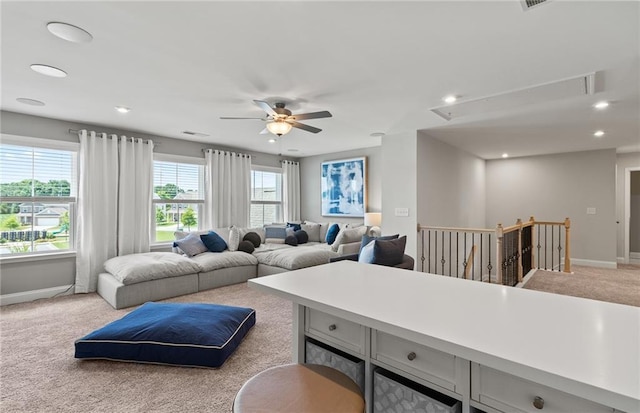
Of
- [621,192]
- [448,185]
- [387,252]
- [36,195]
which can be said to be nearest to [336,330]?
[387,252]

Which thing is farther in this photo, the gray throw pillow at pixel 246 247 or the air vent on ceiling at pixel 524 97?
the gray throw pillow at pixel 246 247

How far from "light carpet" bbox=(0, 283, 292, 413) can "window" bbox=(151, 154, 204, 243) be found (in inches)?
90.5

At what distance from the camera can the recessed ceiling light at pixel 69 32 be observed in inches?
82.5

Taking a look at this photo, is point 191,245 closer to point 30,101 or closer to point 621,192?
point 30,101

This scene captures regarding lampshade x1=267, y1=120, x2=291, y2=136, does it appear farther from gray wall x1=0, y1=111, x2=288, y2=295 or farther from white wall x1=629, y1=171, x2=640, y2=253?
white wall x1=629, y1=171, x2=640, y2=253

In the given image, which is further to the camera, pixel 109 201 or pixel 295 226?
pixel 295 226

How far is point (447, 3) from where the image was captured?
1.85 metres

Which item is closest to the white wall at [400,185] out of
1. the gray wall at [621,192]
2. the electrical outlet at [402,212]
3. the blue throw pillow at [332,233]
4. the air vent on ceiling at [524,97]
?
the electrical outlet at [402,212]

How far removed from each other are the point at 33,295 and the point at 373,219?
5318 mm

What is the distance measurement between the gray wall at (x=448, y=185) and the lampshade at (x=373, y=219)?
44.3 inches

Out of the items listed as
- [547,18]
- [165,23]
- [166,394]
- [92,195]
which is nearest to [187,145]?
[92,195]

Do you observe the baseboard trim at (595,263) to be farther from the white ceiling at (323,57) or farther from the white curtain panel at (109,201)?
the white curtain panel at (109,201)

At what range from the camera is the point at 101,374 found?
2.34m

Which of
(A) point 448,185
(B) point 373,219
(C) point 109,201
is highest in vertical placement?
(A) point 448,185
